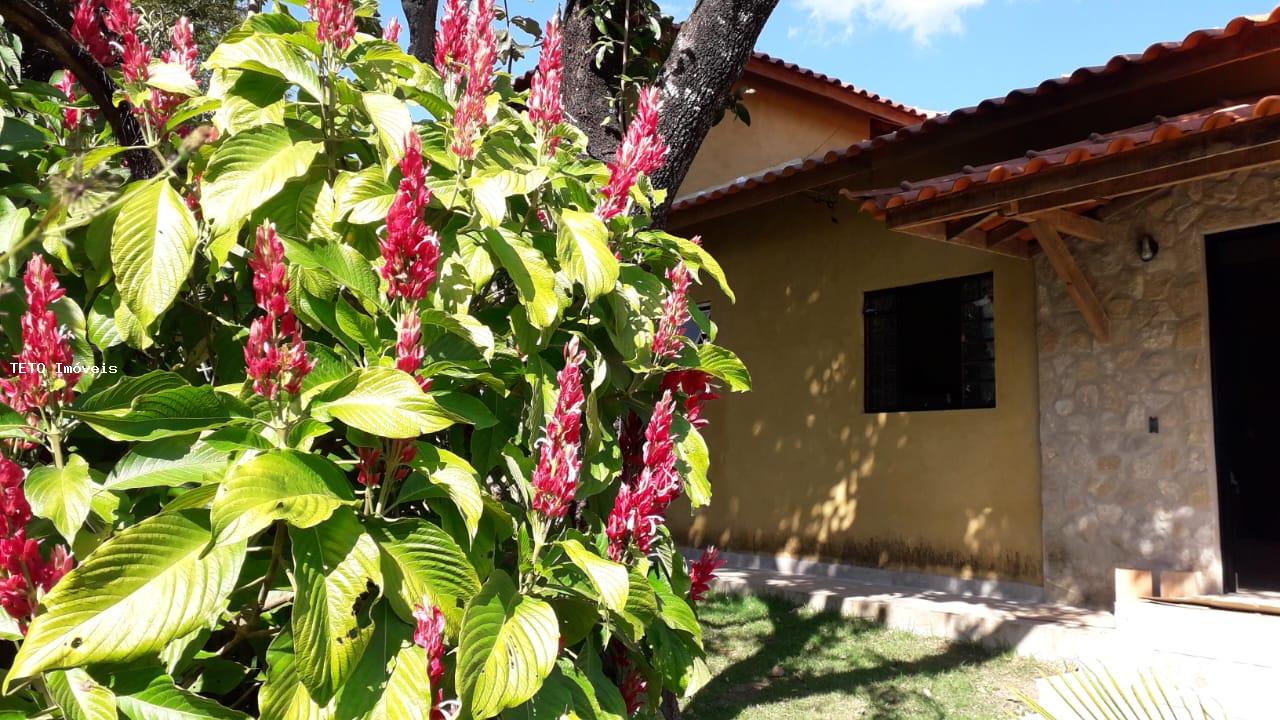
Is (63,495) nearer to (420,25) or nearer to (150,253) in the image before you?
(150,253)

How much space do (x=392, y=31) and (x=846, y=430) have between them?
688 cm

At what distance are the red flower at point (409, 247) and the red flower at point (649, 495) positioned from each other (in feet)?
1.54

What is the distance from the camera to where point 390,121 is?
1553 millimetres

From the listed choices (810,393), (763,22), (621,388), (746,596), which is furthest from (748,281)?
(621,388)

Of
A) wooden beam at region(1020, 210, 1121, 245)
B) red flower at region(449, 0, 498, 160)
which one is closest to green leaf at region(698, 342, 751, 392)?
red flower at region(449, 0, 498, 160)

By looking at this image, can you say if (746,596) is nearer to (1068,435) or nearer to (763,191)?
(1068,435)

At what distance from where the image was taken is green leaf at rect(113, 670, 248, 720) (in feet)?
4.19

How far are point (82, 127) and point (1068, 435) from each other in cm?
647

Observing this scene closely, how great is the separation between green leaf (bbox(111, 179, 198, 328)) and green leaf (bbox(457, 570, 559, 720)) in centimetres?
67

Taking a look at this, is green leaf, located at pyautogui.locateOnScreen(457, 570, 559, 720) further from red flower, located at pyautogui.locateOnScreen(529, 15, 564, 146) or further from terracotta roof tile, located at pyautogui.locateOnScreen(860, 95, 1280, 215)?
terracotta roof tile, located at pyautogui.locateOnScreen(860, 95, 1280, 215)

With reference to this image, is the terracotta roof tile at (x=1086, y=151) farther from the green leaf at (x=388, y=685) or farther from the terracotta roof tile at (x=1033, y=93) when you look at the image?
the green leaf at (x=388, y=685)

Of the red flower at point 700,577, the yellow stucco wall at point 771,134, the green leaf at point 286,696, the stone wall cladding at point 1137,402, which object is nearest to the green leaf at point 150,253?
the green leaf at point 286,696

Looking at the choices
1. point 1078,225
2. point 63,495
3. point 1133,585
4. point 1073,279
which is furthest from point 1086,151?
point 63,495

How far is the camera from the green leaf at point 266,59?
5.12ft
